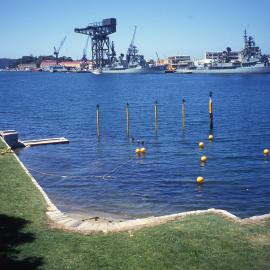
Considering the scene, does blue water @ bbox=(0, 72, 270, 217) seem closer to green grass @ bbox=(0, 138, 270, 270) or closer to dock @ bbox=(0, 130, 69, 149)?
dock @ bbox=(0, 130, 69, 149)

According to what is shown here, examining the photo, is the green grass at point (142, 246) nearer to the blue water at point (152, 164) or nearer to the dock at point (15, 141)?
the blue water at point (152, 164)

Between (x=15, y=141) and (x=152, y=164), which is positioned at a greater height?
(x=15, y=141)

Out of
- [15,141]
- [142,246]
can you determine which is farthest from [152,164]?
[142,246]

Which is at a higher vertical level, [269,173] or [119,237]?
[119,237]

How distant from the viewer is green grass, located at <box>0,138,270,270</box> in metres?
11.7

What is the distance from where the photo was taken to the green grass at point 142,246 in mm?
11719

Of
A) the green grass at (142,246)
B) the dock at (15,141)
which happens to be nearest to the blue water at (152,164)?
the dock at (15,141)

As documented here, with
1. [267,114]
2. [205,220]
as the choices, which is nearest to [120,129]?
[267,114]

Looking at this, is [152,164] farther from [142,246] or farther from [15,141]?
[142,246]

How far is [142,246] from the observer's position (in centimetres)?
1291

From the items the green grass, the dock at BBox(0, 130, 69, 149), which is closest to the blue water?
the dock at BBox(0, 130, 69, 149)

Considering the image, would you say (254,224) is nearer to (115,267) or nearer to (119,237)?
(119,237)

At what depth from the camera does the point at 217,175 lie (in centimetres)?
2880

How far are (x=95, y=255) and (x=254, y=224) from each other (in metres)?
6.03
